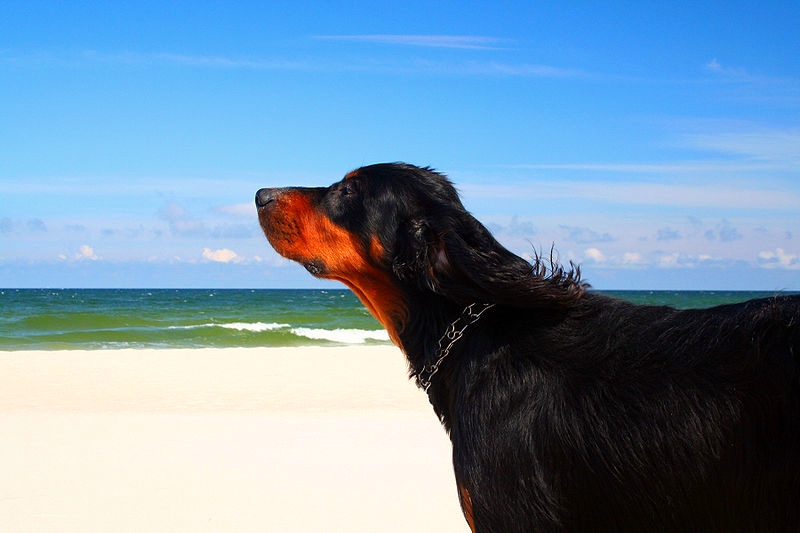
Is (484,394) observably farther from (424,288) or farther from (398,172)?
(398,172)

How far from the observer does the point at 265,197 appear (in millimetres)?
4727

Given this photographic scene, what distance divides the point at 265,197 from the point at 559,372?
1.95 metres

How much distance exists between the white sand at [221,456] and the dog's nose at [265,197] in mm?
2997

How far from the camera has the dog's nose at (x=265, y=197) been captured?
15.4 feet

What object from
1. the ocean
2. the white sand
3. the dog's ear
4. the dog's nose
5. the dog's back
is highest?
the dog's nose

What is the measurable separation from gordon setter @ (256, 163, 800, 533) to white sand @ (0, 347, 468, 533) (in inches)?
118

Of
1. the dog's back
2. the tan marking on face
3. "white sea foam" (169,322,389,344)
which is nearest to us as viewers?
the dog's back

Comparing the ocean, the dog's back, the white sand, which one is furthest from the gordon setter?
the ocean

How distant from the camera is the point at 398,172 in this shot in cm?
447

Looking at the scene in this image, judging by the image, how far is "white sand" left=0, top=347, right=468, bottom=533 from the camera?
6871 millimetres

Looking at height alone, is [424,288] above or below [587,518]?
above

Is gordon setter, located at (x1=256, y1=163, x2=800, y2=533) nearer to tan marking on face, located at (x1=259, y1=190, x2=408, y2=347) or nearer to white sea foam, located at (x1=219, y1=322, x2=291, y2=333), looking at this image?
tan marking on face, located at (x1=259, y1=190, x2=408, y2=347)

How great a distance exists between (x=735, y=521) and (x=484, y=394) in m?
1.16

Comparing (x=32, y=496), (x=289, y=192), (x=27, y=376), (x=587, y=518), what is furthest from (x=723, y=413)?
(x=27, y=376)
